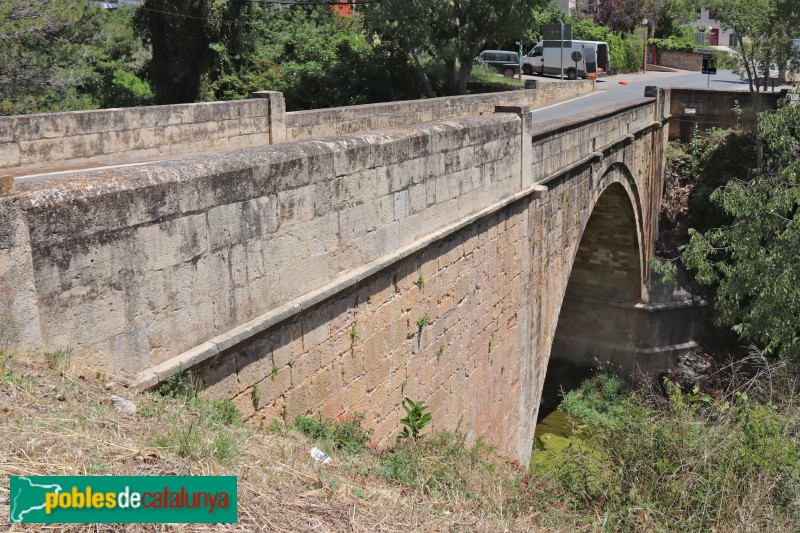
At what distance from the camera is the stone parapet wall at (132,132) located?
9531 mm

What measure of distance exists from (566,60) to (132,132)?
88.8 ft

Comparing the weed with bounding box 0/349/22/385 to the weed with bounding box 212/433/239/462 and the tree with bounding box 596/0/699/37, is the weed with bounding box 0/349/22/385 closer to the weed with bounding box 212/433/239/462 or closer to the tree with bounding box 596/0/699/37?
the weed with bounding box 212/433/239/462

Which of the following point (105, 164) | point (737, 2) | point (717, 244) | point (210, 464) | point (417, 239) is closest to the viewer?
point (210, 464)

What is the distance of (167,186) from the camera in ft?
15.5

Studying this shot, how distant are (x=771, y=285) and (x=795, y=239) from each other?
2.73 feet

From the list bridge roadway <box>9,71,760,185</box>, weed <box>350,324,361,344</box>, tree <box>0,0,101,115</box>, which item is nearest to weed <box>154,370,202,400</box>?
bridge roadway <box>9,71,760,185</box>

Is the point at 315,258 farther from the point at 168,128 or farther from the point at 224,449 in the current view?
the point at 168,128

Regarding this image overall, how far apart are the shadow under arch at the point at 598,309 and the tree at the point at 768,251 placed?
126 inches

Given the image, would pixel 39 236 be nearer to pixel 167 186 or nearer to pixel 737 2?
pixel 167 186

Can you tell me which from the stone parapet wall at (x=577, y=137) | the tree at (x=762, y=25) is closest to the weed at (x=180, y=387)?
the stone parapet wall at (x=577, y=137)

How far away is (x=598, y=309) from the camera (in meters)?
20.7

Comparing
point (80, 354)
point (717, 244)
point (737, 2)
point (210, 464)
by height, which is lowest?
point (717, 244)

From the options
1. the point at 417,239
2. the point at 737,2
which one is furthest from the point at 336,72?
the point at 417,239

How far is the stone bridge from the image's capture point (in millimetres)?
4401
